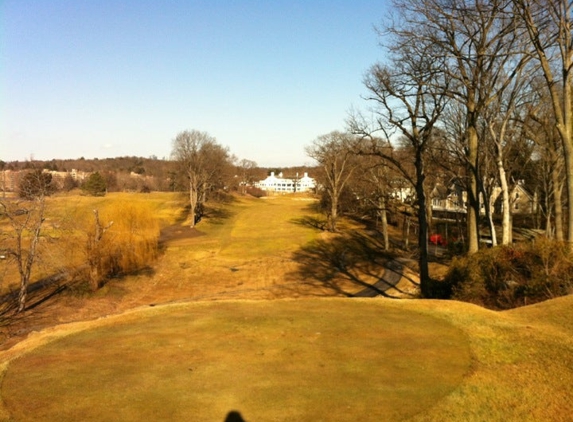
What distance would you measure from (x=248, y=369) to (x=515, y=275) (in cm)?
1293

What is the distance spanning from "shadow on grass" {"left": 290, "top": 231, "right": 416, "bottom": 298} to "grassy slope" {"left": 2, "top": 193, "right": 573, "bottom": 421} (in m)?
20.3

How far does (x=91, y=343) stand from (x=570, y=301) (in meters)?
15.1

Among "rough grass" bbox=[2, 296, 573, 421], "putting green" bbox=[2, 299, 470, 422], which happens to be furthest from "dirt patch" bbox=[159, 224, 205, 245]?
"rough grass" bbox=[2, 296, 573, 421]

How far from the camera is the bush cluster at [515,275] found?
17000 millimetres

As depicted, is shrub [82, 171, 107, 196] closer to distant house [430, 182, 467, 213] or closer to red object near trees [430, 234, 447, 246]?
distant house [430, 182, 467, 213]

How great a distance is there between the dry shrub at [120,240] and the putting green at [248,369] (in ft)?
74.9

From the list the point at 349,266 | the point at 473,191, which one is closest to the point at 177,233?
the point at 349,266

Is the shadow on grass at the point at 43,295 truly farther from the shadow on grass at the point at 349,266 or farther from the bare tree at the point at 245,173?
the bare tree at the point at 245,173

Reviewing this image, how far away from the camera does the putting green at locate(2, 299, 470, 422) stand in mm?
8742

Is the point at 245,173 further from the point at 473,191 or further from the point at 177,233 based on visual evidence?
the point at 473,191

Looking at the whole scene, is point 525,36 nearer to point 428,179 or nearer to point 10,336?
point 10,336

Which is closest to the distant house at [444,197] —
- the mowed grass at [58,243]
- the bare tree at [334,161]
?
the bare tree at [334,161]

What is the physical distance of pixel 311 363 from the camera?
11.0 m

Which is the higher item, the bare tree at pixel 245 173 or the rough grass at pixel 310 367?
the bare tree at pixel 245 173
